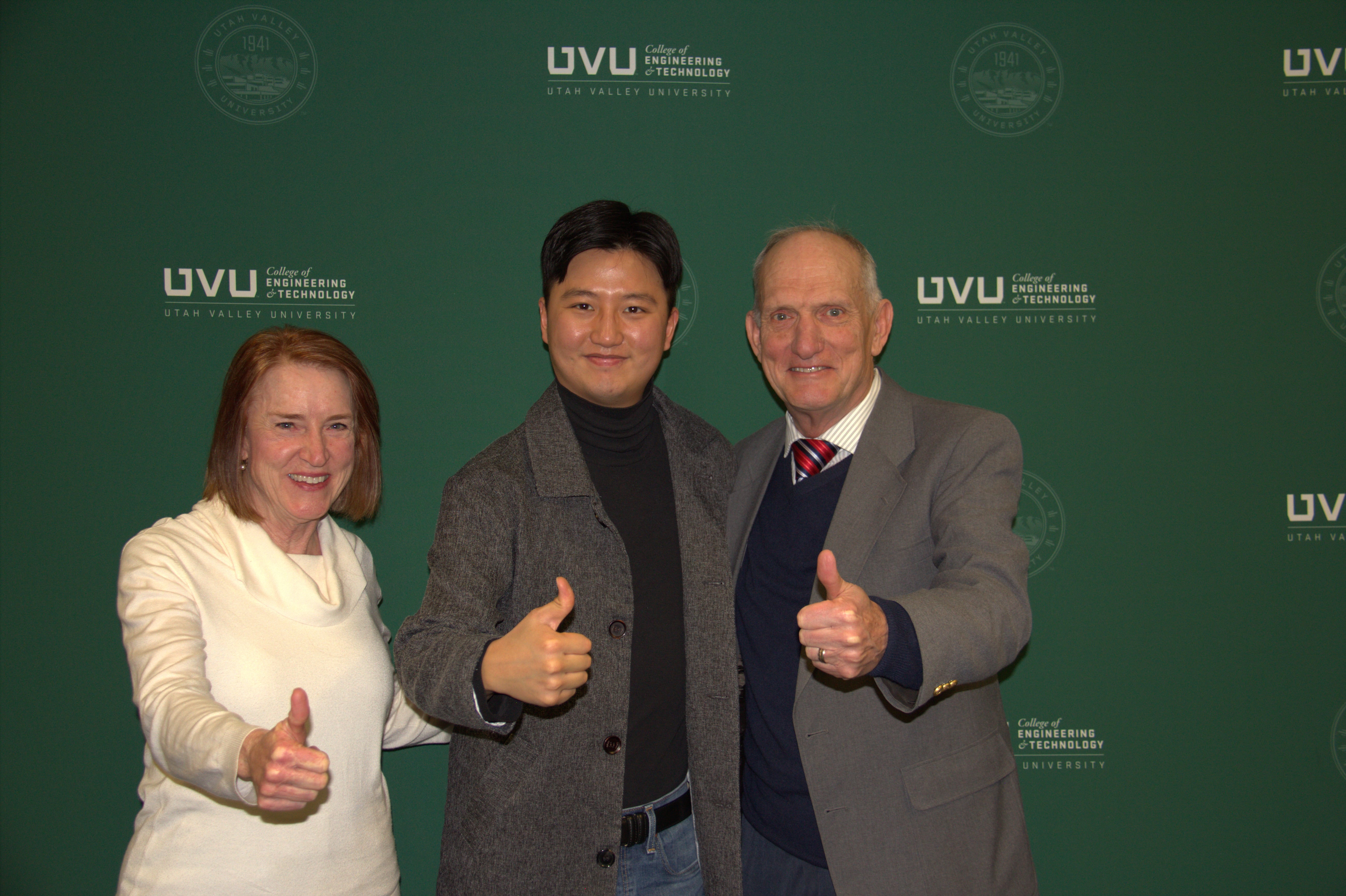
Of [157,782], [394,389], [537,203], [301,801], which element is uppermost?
[537,203]

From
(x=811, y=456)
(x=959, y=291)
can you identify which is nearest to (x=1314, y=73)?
(x=959, y=291)

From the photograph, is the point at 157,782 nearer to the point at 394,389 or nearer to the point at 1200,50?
the point at 394,389

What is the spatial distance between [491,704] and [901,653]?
27.2 inches

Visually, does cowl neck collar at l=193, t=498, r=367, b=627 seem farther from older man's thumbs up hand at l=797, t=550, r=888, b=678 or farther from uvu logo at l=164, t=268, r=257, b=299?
older man's thumbs up hand at l=797, t=550, r=888, b=678

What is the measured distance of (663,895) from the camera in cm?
159

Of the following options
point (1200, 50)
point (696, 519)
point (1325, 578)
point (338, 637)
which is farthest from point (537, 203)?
point (1325, 578)

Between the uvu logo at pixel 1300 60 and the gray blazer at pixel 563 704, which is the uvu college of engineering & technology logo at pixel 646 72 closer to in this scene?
the gray blazer at pixel 563 704

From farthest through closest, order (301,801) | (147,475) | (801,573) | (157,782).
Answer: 1. (147,475)
2. (801,573)
3. (157,782)
4. (301,801)

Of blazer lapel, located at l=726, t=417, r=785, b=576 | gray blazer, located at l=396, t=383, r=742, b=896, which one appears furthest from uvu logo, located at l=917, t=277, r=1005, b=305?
gray blazer, located at l=396, t=383, r=742, b=896

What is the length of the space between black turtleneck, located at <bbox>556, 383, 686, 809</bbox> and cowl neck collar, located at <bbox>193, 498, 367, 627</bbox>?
2.12ft

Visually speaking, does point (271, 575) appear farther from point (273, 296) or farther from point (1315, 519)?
point (1315, 519)

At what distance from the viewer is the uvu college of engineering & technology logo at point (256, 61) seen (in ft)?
7.04

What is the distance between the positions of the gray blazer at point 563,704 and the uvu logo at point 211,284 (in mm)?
1108

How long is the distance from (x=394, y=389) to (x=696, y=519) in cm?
107
